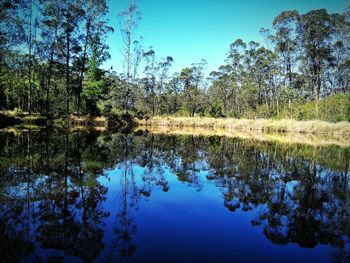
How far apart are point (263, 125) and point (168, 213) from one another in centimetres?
3366

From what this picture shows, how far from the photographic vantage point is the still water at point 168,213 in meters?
3.96

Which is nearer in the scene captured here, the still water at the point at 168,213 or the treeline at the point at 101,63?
the still water at the point at 168,213

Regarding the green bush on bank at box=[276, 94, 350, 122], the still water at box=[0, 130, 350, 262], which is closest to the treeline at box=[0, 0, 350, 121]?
the green bush on bank at box=[276, 94, 350, 122]

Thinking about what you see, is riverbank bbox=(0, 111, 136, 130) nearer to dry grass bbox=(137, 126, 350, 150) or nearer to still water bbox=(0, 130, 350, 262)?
dry grass bbox=(137, 126, 350, 150)

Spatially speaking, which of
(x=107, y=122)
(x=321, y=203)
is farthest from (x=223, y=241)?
(x=107, y=122)

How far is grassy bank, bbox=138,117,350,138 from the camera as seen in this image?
101 ft

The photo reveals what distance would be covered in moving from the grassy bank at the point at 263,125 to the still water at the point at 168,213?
23.2m

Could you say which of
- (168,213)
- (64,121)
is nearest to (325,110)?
(64,121)

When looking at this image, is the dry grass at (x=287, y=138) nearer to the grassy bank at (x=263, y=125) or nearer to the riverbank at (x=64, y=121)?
the grassy bank at (x=263, y=125)

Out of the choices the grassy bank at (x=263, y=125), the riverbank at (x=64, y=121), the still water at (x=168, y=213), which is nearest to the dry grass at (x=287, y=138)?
the grassy bank at (x=263, y=125)

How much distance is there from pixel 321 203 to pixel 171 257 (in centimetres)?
411

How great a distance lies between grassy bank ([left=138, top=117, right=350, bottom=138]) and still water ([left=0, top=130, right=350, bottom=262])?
76.2ft

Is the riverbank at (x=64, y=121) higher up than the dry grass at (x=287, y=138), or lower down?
higher up

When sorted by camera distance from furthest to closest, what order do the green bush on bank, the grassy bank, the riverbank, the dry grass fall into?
the green bush on bank, the grassy bank, the riverbank, the dry grass
